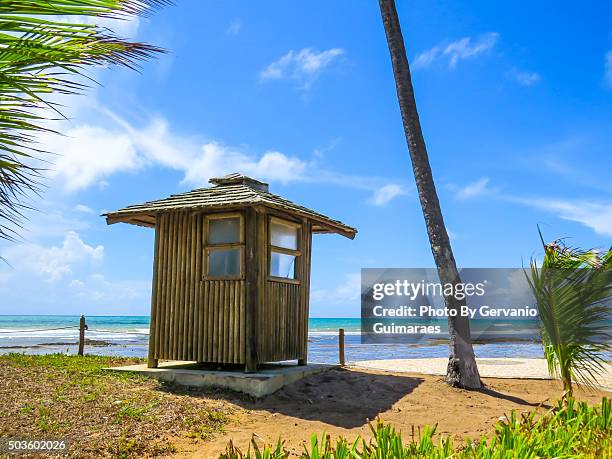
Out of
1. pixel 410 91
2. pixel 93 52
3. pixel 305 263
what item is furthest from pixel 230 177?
pixel 93 52

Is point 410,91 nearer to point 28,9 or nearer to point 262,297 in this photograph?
point 262,297

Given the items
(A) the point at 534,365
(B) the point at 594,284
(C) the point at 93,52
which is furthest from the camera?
(A) the point at 534,365

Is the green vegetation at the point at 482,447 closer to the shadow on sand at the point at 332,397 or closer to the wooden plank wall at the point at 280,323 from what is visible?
the shadow on sand at the point at 332,397

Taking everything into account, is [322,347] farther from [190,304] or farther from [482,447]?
[482,447]

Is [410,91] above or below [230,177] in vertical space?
above

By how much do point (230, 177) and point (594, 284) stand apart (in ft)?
24.2

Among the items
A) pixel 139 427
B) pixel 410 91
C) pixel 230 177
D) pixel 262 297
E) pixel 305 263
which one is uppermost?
pixel 410 91

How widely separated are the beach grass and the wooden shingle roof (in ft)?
10.4

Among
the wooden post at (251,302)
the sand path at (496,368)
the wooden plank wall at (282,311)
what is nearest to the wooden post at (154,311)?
the wooden post at (251,302)

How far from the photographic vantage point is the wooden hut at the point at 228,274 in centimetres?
1056

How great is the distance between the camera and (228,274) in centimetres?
1094

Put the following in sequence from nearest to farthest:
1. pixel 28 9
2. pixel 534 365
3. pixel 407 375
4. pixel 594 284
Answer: pixel 28 9 → pixel 594 284 → pixel 407 375 → pixel 534 365

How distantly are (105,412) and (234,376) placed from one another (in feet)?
8.06

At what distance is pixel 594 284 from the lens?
25.0 ft
